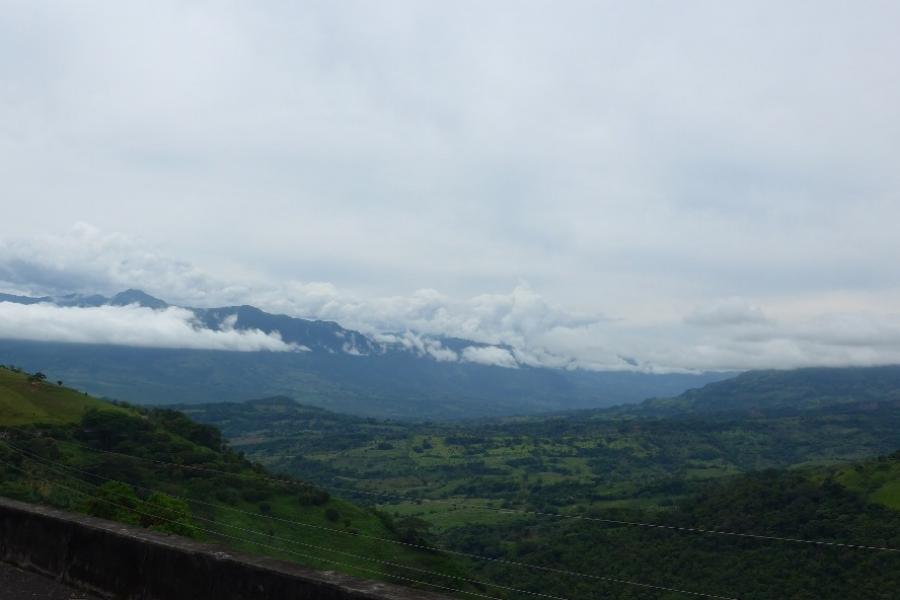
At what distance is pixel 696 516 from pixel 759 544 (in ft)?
65.3

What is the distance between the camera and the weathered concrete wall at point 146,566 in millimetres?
6004

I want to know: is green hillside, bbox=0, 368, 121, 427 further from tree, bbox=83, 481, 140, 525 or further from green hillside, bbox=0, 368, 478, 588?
tree, bbox=83, 481, 140, 525

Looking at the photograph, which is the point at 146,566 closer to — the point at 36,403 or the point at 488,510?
the point at 488,510

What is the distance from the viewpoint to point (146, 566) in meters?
7.00

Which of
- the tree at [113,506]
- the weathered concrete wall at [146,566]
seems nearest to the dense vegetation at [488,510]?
the tree at [113,506]

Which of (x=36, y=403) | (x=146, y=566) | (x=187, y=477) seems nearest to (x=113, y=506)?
(x=146, y=566)

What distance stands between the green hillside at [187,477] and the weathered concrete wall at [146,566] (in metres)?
51.2

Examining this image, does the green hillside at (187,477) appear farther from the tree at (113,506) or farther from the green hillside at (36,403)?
the tree at (113,506)

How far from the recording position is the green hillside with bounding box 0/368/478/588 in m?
62.7

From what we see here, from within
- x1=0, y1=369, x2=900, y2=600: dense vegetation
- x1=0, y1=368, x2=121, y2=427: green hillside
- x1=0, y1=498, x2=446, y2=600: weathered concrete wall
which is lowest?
x1=0, y1=369, x2=900, y2=600: dense vegetation

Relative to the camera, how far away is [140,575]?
23.1 feet

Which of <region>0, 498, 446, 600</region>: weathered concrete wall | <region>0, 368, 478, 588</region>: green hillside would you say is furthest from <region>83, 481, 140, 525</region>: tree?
<region>0, 498, 446, 600</region>: weathered concrete wall

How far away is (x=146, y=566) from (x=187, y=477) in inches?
2968

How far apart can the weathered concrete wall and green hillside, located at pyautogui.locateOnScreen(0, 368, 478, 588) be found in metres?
51.2
